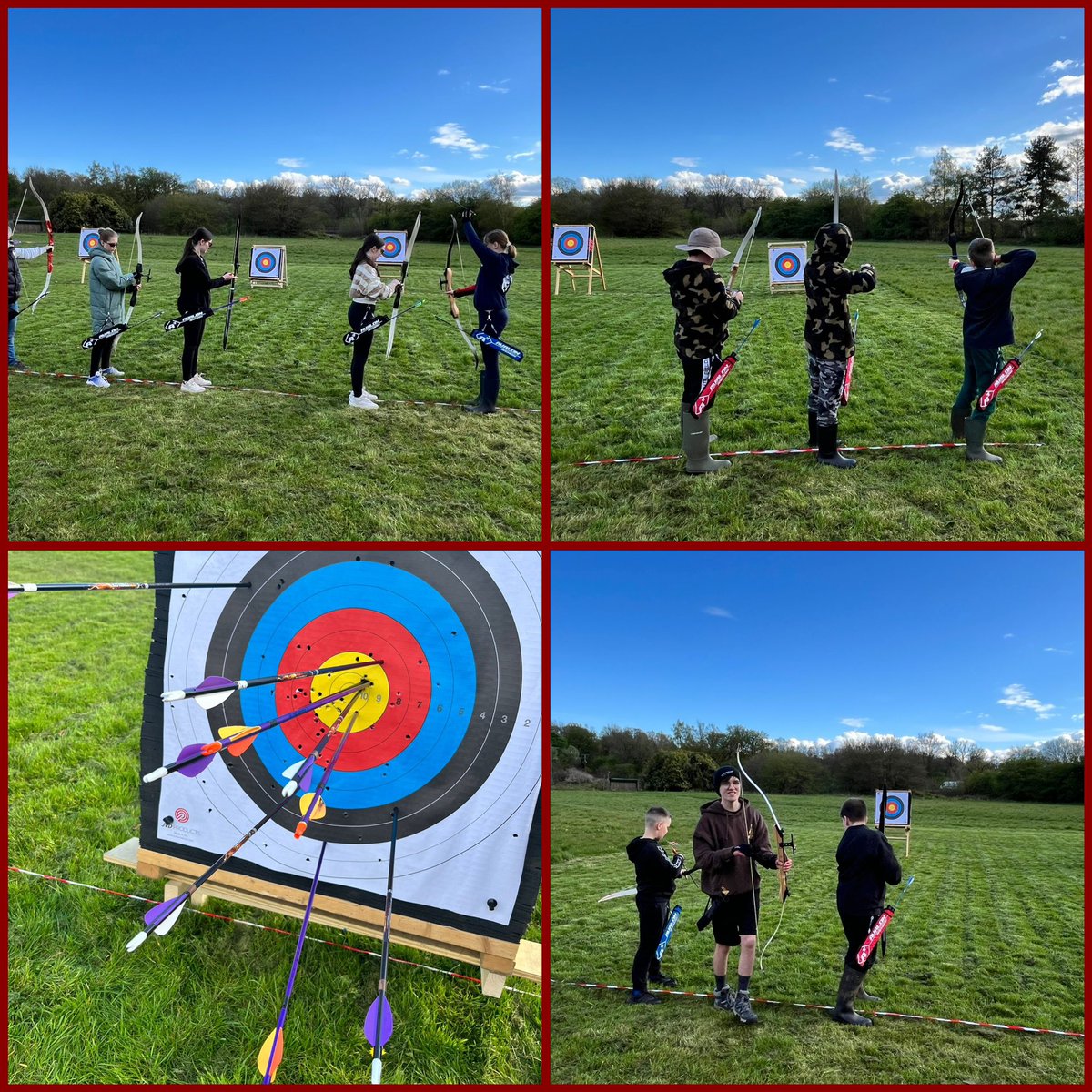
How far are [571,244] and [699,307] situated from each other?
705 centimetres

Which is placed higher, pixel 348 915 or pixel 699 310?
pixel 699 310

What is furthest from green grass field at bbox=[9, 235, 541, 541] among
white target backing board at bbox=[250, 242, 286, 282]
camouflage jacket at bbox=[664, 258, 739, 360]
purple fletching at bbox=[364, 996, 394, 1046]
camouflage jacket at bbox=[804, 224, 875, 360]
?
purple fletching at bbox=[364, 996, 394, 1046]

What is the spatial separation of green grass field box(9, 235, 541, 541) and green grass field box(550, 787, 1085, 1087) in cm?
235

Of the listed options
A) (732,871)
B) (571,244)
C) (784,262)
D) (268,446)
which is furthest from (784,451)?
(571,244)

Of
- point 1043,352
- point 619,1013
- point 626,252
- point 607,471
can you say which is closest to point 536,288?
point 626,252

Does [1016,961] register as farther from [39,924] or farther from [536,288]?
[536,288]

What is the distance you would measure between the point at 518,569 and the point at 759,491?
1907 millimetres

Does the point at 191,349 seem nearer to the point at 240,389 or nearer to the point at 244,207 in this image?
the point at 240,389

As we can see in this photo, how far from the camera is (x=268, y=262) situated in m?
8.99

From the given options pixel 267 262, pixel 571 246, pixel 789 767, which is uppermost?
pixel 571 246

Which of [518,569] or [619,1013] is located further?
[619,1013]

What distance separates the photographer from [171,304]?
8.72m

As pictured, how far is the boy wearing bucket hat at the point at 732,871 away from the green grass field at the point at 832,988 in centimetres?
15

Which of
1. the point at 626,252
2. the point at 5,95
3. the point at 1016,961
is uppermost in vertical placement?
the point at 626,252
